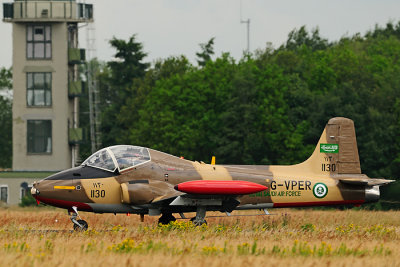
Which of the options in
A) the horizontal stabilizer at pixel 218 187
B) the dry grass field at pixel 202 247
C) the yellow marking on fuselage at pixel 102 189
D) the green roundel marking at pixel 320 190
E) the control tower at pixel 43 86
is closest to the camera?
the dry grass field at pixel 202 247

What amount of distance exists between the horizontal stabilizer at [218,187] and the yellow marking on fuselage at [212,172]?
44.9 inches

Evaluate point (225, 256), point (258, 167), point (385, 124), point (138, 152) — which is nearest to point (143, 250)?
point (225, 256)

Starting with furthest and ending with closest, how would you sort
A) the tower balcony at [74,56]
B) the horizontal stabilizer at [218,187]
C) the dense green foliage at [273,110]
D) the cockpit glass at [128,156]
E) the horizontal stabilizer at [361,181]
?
the tower balcony at [74,56] < the dense green foliage at [273,110] < the horizontal stabilizer at [361,181] < the cockpit glass at [128,156] < the horizontal stabilizer at [218,187]

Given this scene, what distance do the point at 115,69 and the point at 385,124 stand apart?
42427 mm

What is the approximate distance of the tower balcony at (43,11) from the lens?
207 ft

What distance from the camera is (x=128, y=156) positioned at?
72.2 ft

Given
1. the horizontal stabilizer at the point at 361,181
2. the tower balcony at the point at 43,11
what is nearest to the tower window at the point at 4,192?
the tower balcony at the point at 43,11

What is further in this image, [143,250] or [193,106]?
[193,106]

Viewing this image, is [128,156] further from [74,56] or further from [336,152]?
[74,56]

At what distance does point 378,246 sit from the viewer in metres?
17.2

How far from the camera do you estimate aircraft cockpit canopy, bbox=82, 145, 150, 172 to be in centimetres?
2183

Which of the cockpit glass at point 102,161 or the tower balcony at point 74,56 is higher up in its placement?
the tower balcony at point 74,56

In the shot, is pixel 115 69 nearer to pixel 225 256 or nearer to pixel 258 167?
pixel 258 167

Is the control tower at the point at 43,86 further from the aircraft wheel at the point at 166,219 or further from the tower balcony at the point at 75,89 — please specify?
the aircraft wheel at the point at 166,219
